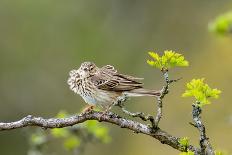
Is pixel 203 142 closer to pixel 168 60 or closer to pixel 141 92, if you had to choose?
pixel 168 60

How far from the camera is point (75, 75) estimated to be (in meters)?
11.3

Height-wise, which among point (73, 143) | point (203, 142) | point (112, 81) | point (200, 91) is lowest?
point (203, 142)

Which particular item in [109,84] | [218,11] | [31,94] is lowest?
[109,84]

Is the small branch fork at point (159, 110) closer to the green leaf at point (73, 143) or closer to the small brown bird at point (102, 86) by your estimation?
the small brown bird at point (102, 86)

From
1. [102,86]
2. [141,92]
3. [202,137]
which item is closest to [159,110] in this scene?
[202,137]

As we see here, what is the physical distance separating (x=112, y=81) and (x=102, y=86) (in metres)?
0.31

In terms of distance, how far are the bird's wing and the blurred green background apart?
1376 centimetres

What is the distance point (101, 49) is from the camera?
31.0 m

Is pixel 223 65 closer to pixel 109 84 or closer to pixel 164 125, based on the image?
pixel 164 125

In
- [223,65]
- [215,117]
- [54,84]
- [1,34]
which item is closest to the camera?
[215,117]

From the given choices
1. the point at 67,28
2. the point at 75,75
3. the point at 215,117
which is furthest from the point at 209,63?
the point at 75,75

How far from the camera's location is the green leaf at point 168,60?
8062 millimetres

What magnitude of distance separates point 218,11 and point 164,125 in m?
4.98

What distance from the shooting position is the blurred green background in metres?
26.9
